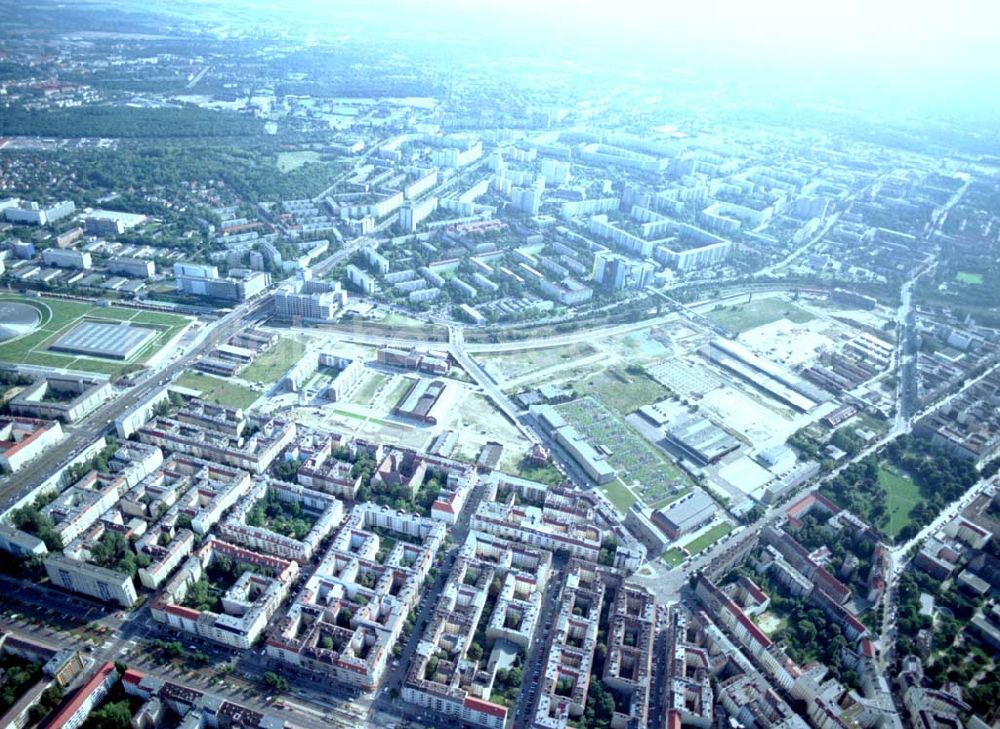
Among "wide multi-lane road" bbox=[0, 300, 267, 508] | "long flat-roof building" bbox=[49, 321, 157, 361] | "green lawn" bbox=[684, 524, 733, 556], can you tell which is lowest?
"green lawn" bbox=[684, 524, 733, 556]

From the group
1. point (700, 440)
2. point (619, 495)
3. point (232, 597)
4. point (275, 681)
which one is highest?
point (232, 597)

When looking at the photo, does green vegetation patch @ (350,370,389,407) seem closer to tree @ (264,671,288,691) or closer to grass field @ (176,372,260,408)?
grass field @ (176,372,260,408)

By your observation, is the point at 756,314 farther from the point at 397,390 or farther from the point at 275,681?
the point at 275,681

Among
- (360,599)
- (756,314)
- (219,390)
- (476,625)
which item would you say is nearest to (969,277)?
(756,314)

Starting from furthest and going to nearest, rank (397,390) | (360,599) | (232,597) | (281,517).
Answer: (397,390) → (281,517) → (360,599) → (232,597)

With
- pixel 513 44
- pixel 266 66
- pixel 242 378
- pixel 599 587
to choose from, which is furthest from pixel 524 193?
pixel 513 44

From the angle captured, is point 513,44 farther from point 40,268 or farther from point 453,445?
point 453,445

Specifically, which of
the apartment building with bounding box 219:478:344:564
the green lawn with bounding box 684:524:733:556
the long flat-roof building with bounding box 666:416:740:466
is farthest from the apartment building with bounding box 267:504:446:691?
the long flat-roof building with bounding box 666:416:740:466
